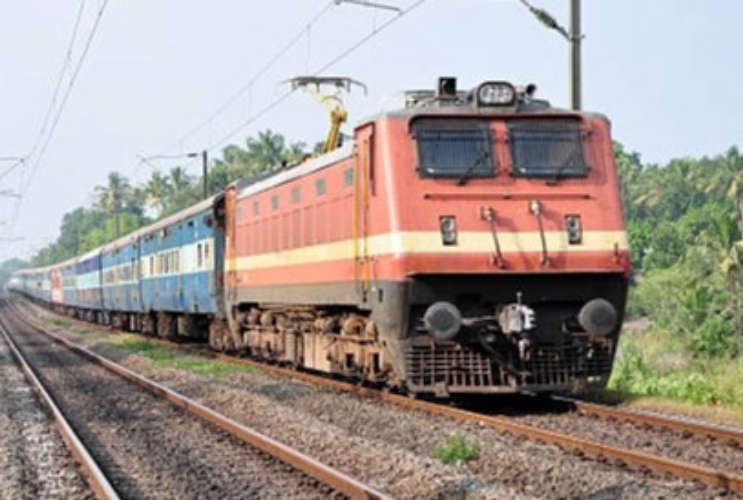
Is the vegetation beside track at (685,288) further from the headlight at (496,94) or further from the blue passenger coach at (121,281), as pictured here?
the blue passenger coach at (121,281)

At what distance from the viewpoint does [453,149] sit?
44.9ft

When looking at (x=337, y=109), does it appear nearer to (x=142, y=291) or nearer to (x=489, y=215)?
(x=489, y=215)

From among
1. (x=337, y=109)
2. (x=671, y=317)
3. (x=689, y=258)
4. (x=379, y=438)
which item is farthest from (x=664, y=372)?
(x=689, y=258)

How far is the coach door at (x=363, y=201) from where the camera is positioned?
13945 millimetres

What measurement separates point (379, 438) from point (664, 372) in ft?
32.1

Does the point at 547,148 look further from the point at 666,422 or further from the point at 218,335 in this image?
the point at 218,335

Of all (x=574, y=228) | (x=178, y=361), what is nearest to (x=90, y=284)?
(x=178, y=361)

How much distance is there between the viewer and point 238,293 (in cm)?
2217

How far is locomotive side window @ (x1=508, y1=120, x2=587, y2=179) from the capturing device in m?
13.8

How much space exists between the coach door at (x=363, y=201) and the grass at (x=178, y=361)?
691 cm

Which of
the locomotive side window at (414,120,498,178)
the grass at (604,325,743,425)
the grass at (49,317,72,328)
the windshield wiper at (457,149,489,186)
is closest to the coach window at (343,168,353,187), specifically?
the locomotive side window at (414,120,498,178)

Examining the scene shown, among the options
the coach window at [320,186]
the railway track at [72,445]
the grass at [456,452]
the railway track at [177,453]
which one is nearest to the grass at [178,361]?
the railway track at [177,453]

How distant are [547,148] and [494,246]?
1492mm

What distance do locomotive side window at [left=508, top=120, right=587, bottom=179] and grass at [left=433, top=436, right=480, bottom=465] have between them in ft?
14.1
